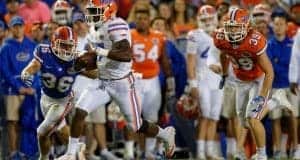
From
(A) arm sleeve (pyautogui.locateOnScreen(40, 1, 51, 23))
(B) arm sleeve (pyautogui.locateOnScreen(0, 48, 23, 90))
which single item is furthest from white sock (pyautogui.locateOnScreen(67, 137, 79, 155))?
(A) arm sleeve (pyautogui.locateOnScreen(40, 1, 51, 23))

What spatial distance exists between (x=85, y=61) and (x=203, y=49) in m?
2.65

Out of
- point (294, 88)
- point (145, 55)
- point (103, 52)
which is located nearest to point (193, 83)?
point (145, 55)

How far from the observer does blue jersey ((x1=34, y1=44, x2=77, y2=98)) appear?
10.0 metres

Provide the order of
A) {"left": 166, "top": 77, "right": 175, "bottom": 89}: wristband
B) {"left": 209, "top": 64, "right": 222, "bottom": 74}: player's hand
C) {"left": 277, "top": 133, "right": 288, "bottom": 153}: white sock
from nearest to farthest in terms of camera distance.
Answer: {"left": 209, "top": 64, "right": 222, "bottom": 74}: player's hand → {"left": 277, "top": 133, "right": 288, "bottom": 153}: white sock → {"left": 166, "top": 77, "right": 175, "bottom": 89}: wristband

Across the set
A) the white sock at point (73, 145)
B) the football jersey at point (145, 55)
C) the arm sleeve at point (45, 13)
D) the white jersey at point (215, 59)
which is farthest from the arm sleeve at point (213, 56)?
the arm sleeve at point (45, 13)

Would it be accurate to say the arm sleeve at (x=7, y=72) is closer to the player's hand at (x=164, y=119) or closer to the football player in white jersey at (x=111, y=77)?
the player's hand at (x=164, y=119)

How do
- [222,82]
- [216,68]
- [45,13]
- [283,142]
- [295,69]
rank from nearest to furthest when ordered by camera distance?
[222,82]
[216,68]
[295,69]
[283,142]
[45,13]

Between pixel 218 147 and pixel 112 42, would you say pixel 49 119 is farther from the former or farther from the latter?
pixel 218 147

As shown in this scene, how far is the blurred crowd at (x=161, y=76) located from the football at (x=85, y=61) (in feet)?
4.78

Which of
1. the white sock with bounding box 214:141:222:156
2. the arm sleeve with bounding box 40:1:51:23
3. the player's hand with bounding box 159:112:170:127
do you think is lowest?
the white sock with bounding box 214:141:222:156

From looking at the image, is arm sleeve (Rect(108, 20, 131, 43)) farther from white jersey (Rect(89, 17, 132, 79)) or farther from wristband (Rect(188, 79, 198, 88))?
wristband (Rect(188, 79, 198, 88))

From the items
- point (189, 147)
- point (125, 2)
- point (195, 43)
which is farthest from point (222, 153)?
point (125, 2)

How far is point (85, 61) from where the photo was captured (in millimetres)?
9688

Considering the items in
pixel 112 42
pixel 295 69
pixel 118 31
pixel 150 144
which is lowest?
pixel 150 144
